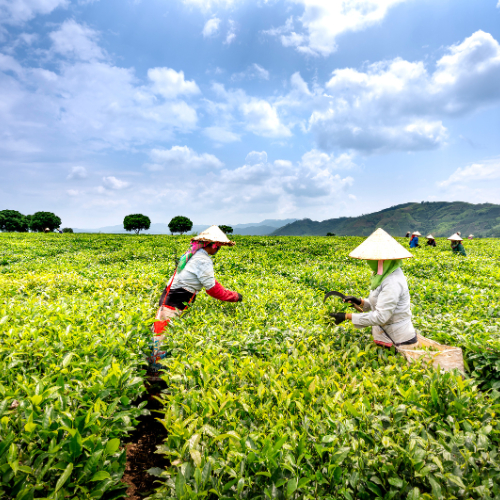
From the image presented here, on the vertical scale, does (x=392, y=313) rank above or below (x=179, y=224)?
below

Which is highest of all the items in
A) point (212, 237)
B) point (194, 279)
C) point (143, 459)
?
point (212, 237)

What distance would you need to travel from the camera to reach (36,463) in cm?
177

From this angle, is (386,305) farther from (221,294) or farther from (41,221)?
(41,221)

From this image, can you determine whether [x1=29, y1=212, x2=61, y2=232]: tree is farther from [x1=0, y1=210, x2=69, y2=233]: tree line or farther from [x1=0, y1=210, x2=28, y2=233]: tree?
[x1=0, y1=210, x2=28, y2=233]: tree

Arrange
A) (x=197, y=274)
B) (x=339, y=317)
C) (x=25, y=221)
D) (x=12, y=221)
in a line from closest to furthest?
(x=339, y=317) → (x=197, y=274) → (x=12, y=221) → (x=25, y=221)

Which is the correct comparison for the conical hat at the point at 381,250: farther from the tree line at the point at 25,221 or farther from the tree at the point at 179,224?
the tree at the point at 179,224

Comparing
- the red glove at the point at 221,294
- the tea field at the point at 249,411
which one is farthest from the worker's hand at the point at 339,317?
the red glove at the point at 221,294

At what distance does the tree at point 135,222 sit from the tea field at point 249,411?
3380 inches

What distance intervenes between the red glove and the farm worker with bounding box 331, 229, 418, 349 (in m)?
2.01

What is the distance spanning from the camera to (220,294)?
4883 mm

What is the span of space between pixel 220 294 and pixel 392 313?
8.53 ft

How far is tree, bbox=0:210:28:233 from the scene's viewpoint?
74125mm

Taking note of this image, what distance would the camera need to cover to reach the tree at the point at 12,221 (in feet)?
243

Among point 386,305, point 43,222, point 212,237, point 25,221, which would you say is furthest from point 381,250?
point 25,221
